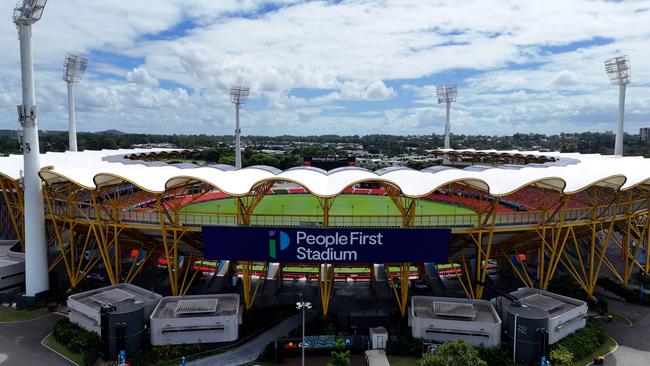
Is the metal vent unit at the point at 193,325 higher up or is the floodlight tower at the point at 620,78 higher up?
the floodlight tower at the point at 620,78

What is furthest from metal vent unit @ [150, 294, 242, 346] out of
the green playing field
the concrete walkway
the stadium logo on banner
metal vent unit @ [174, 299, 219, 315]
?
the green playing field

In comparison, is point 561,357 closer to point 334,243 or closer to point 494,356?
point 494,356

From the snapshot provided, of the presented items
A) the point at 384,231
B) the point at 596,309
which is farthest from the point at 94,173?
the point at 596,309

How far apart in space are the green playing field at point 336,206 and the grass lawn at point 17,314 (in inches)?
1188

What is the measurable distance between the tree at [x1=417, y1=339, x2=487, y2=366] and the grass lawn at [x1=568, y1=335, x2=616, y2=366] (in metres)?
8.52

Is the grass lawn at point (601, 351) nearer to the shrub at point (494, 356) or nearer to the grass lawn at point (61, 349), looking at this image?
the shrub at point (494, 356)

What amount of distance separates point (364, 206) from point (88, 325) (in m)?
50.4

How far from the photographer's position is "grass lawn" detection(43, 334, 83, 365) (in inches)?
1083

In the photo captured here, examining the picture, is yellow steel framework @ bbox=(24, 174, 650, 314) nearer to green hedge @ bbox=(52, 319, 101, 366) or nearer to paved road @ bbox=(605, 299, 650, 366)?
paved road @ bbox=(605, 299, 650, 366)

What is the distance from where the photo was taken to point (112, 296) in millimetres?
32062

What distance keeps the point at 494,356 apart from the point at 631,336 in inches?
474

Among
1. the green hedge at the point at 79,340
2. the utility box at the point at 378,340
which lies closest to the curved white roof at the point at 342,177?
the utility box at the point at 378,340

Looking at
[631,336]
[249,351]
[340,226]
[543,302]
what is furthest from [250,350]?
[631,336]

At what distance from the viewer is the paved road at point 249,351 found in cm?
2758
